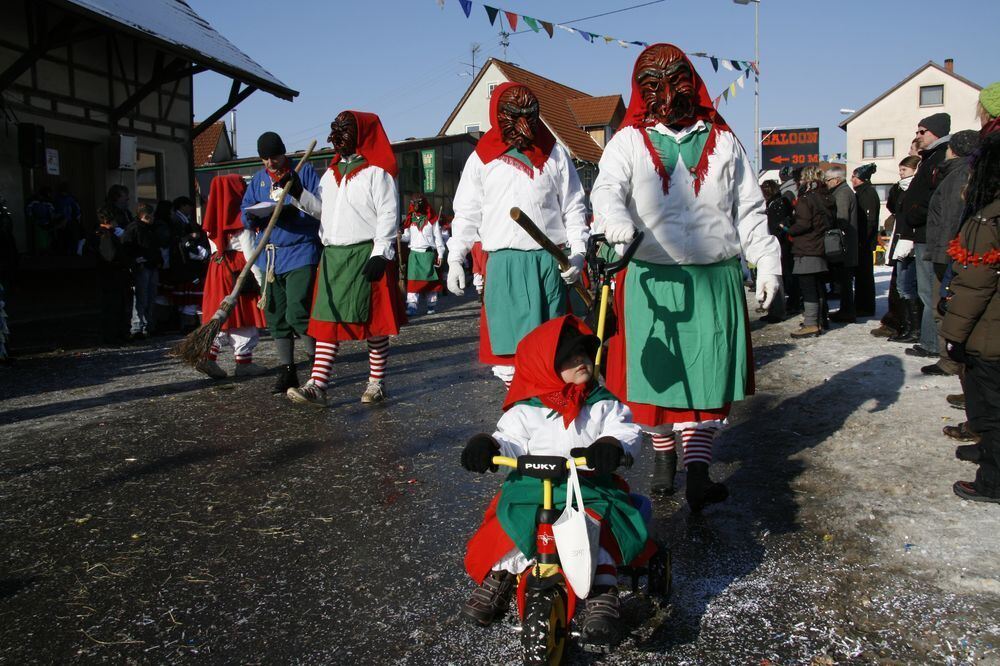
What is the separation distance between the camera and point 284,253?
6852mm

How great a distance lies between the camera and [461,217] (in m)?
5.08

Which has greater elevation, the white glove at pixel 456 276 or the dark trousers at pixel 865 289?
the white glove at pixel 456 276

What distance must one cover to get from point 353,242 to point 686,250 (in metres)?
3.25

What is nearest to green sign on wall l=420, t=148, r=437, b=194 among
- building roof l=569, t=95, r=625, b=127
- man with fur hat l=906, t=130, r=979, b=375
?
building roof l=569, t=95, r=625, b=127

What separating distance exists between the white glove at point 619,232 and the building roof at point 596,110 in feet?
133

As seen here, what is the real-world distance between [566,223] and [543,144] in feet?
1.62

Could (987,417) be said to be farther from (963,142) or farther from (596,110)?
(596,110)

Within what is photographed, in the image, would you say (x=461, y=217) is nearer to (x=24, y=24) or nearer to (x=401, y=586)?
(x=401, y=586)

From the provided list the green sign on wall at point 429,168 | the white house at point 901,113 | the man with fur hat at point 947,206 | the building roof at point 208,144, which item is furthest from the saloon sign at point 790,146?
the man with fur hat at point 947,206

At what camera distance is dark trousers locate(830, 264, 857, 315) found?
34.6 ft

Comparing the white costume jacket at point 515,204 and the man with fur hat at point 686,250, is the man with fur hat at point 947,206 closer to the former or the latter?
the man with fur hat at point 686,250

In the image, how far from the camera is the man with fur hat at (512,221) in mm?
4867

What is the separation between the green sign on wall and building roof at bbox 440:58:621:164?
7.48 m

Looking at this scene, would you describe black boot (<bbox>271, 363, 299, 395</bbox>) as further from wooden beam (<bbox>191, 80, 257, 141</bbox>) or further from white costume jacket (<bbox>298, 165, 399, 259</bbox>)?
wooden beam (<bbox>191, 80, 257, 141</bbox>)
